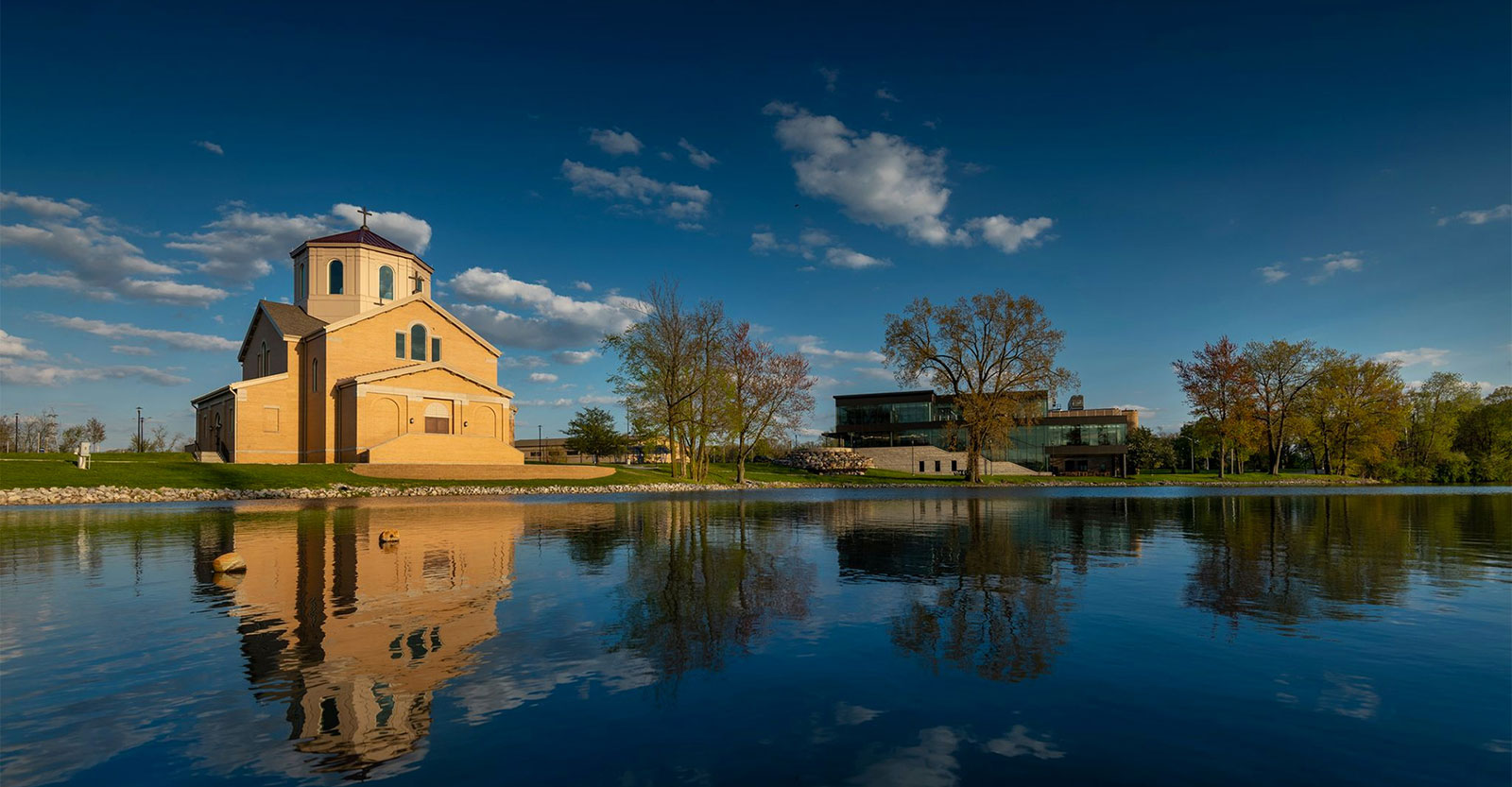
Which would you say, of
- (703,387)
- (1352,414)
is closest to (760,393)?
(703,387)

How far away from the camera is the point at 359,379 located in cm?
5709

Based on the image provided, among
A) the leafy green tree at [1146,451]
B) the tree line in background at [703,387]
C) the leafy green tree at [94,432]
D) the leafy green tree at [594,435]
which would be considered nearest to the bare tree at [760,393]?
the tree line in background at [703,387]

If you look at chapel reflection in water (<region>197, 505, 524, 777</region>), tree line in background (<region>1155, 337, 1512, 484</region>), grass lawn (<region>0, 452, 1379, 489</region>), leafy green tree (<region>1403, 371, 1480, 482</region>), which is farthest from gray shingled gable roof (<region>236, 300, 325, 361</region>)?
leafy green tree (<region>1403, 371, 1480, 482</region>)

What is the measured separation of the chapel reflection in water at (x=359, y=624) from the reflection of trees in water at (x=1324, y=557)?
443 inches

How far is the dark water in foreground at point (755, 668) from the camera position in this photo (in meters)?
5.70

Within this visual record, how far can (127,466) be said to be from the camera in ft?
146

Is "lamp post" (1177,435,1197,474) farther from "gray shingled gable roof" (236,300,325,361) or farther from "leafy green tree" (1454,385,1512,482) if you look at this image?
"gray shingled gable roof" (236,300,325,361)

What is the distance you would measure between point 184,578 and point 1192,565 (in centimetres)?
2142

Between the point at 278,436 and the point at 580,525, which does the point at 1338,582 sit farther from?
the point at 278,436

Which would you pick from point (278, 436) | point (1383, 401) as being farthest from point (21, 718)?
point (1383, 401)

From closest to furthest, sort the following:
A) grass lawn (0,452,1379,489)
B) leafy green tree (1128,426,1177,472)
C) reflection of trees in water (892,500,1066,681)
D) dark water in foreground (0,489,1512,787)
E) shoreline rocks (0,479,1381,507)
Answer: dark water in foreground (0,489,1512,787) < reflection of trees in water (892,500,1066,681) < shoreline rocks (0,479,1381,507) < grass lawn (0,452,1379,489) < leafy green tree (1128,426,1177,472)

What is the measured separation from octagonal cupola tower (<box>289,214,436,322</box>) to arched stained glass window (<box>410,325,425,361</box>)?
12.0ft

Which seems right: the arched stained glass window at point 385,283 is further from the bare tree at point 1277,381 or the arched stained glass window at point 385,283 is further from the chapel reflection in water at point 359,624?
the bare tree at point 1277,381

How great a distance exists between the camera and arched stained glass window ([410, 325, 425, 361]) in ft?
221
